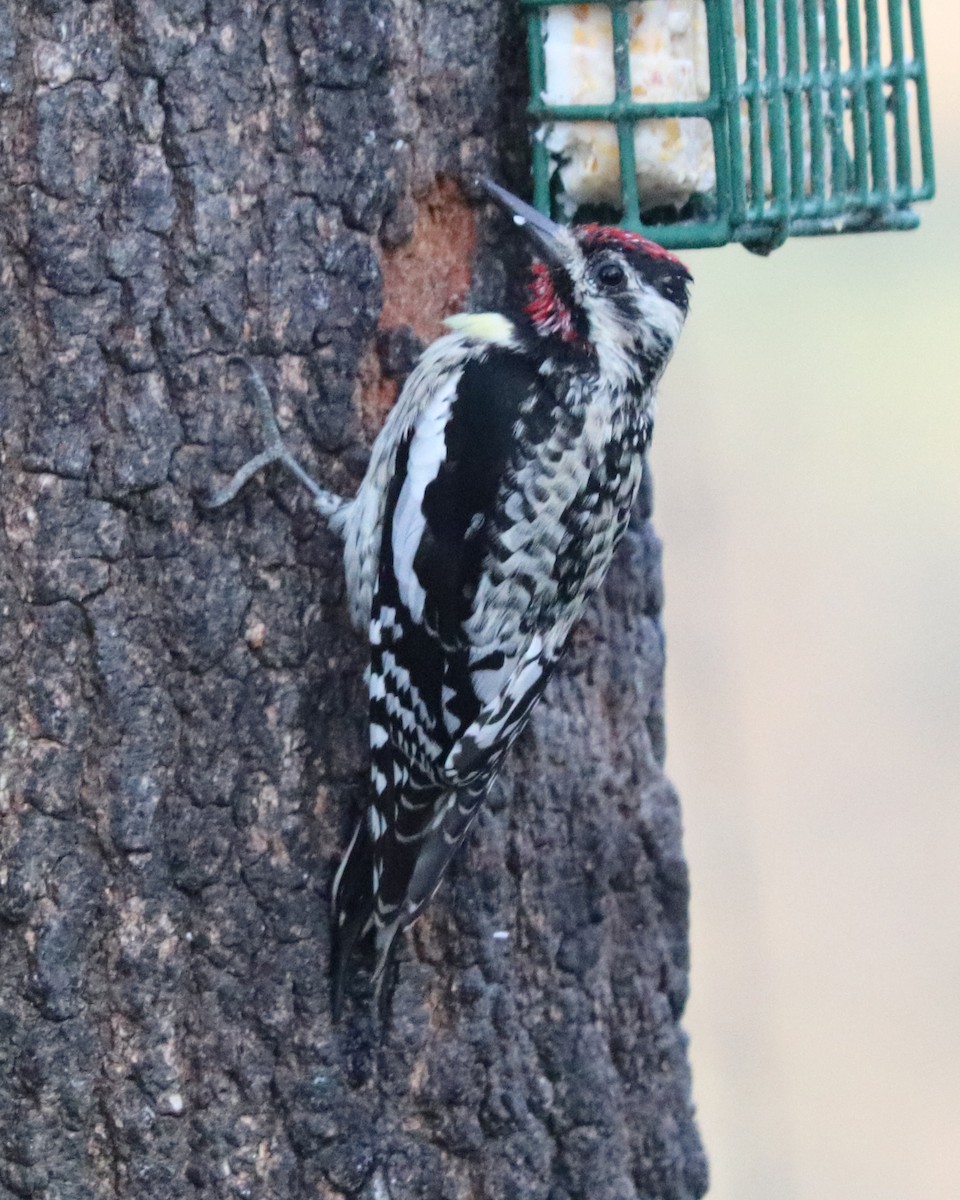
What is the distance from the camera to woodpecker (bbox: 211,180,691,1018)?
220cm

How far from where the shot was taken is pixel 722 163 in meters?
2.36

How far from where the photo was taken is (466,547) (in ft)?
7.38

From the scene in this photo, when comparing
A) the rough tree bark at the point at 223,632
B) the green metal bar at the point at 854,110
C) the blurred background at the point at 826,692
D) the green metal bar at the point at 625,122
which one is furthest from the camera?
the blurred background at the point at 826,692

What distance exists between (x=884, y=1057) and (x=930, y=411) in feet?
5.96

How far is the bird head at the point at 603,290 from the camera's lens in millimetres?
2301

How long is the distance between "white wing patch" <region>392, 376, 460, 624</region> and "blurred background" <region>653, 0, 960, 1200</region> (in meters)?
1.99

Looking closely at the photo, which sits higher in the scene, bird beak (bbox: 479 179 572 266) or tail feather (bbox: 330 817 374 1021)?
bird beak (bbox: 479 179 572 266)

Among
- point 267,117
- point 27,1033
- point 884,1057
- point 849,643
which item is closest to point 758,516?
point 849,643

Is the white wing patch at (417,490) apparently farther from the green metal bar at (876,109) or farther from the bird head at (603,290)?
the green metal bar at (876,109)

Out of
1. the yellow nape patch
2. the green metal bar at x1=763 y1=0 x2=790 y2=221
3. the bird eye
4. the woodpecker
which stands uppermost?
the green metal bar at x1=763 y1=0 x2=790 y2=221

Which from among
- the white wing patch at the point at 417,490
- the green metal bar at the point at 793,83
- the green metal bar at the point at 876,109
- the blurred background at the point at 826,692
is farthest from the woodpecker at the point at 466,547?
the blurred background at the point at 826,692

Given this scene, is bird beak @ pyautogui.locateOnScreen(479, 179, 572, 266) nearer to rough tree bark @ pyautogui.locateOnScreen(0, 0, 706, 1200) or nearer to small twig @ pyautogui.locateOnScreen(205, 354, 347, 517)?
rough tree bark @ pyautogui.locateOnScreen(0, 0, 706, 1200)

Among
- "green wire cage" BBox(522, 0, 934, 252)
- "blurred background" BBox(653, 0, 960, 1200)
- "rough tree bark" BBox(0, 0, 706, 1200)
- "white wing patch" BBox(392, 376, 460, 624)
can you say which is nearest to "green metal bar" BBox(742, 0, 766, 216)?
"green wire cage" BBox(522, 0, 934, 252)

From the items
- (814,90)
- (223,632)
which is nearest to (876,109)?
(814,90)
